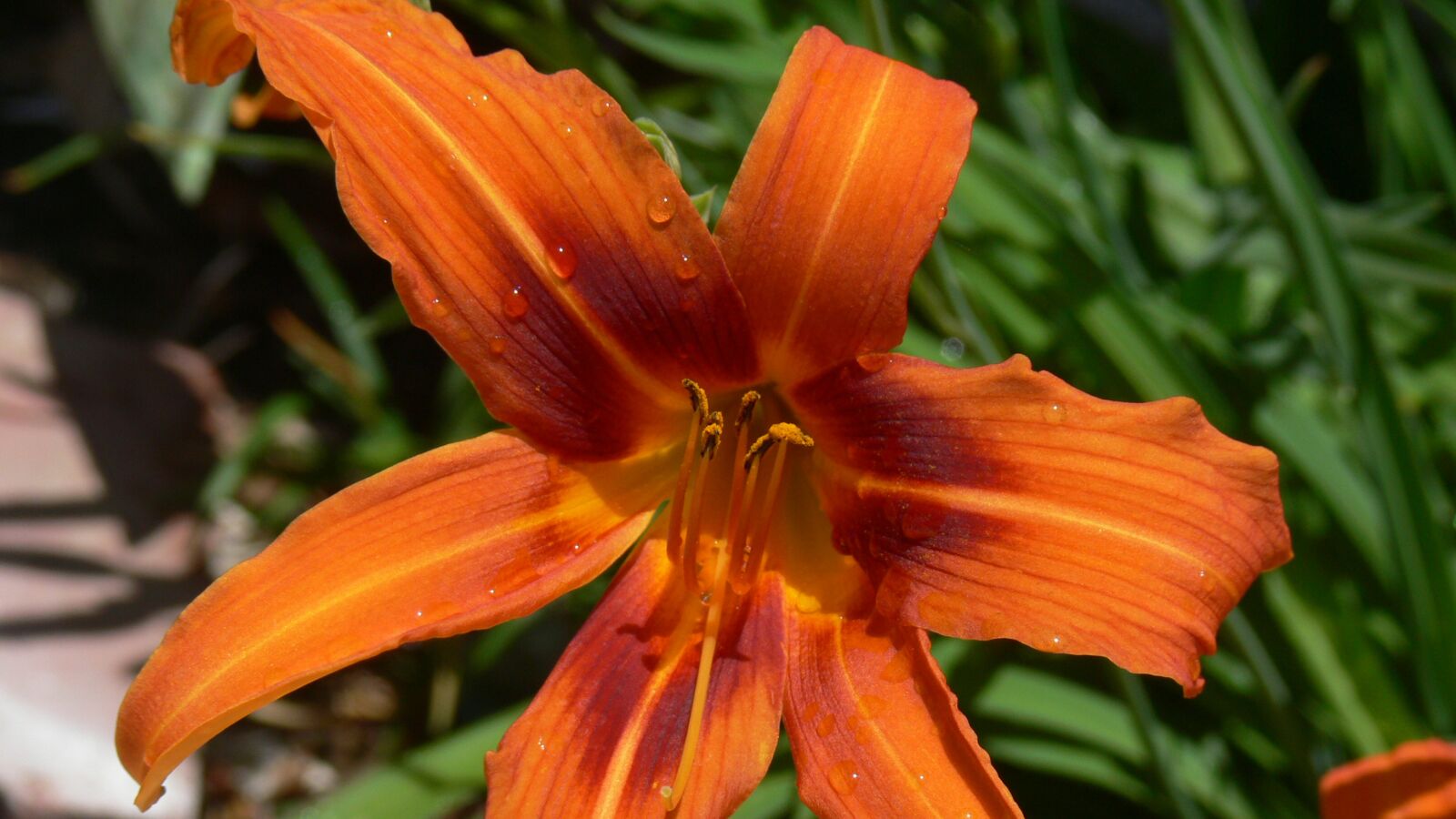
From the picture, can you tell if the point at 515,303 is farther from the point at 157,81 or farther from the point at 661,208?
the point at 157,81

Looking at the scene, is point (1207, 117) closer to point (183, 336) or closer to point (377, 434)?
point (377, 434)

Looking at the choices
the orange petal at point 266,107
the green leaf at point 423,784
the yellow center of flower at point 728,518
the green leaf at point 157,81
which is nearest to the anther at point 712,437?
the yellow center of flower at point 728,518

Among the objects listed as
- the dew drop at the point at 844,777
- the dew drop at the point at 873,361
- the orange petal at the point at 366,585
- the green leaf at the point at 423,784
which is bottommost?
the green leaf at the point at 423,784

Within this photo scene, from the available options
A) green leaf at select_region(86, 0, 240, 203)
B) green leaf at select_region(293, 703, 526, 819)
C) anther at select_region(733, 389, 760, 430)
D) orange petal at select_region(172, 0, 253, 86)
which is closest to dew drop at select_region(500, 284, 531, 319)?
anther at select_region(733, 389, 760, 430)

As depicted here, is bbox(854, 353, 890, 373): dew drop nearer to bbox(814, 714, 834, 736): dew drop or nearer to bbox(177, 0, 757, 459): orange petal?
bbox(177, 0, 757, 459): orange petal

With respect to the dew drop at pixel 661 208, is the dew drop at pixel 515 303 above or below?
below

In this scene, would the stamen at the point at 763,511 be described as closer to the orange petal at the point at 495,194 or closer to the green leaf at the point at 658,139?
the orange petal at the point at 495,194
